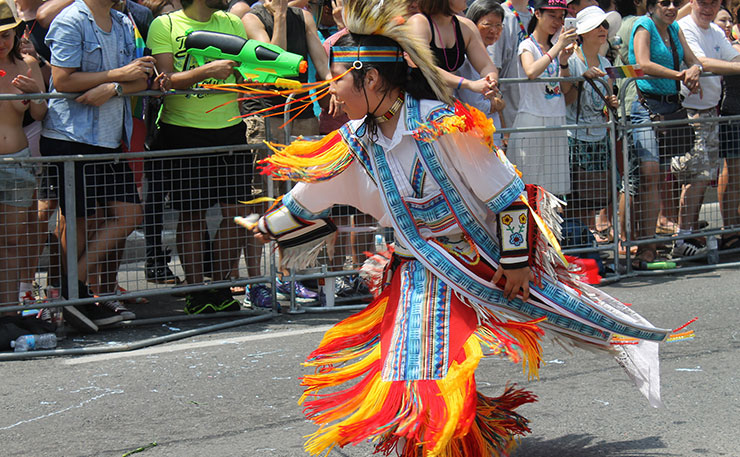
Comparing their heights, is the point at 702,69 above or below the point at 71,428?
above

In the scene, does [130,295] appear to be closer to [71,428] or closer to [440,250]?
[71,428]

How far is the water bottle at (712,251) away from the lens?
319 inches

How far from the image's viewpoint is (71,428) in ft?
14.7

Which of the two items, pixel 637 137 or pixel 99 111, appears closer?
pixel 99 111

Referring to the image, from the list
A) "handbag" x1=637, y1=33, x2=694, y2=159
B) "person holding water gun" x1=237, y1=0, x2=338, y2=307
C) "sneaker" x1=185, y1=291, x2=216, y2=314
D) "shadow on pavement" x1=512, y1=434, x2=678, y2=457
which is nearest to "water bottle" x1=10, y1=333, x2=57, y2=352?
"sneaker" x1=185, y1=291, x2=216, y2=314

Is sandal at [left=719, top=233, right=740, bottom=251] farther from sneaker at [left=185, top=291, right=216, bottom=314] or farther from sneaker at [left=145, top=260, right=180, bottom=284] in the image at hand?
sneaker at [left=145, top=260, right=180, bottom=284]

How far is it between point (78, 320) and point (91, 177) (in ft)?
3.00

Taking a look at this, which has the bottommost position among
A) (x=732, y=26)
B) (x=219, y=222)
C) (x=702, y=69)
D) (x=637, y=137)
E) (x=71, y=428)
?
(x=71, y=428)

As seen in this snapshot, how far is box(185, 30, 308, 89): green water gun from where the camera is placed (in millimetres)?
5598

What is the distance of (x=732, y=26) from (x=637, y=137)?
2.84 m

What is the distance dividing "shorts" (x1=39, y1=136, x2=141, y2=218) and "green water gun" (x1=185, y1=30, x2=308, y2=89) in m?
0.88

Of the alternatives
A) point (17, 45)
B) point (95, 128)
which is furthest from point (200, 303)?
point (17, 45)

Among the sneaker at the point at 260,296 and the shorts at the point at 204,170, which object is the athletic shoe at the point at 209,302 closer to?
the sneaker at the point at 260,296

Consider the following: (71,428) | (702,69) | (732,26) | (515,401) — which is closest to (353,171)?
(515,401)
